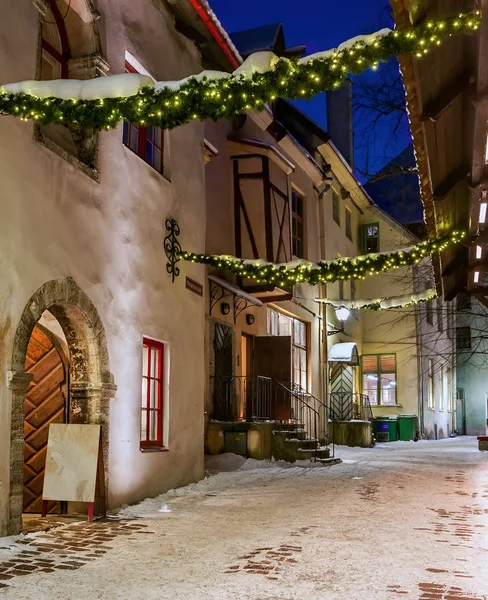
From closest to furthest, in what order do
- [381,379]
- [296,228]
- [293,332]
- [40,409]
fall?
[40,409] < [293,332] < [296,228] < [381,379]

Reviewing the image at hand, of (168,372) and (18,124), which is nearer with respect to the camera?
(18,124)

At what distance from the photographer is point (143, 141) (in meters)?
10.3

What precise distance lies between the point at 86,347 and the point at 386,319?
19.4 metres

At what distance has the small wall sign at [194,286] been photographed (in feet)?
37.0

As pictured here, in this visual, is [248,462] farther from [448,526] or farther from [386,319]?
[386,319]

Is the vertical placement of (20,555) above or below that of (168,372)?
below

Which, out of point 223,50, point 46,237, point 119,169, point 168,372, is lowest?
point 168,372

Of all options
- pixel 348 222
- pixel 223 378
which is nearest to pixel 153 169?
pixel 223 378

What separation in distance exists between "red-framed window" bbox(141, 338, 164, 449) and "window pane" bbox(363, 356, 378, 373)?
678 inches

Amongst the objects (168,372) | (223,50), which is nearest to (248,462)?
(168,372)

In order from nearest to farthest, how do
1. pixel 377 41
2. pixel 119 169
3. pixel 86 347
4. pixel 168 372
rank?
pixel 377 41 < pixel 86 347 < pixel 119 169 < pixel 168 372

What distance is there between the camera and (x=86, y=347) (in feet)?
27.6

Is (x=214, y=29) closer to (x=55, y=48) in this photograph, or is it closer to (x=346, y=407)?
(x=55, y=48)

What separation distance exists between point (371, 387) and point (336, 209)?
7.16 meters
